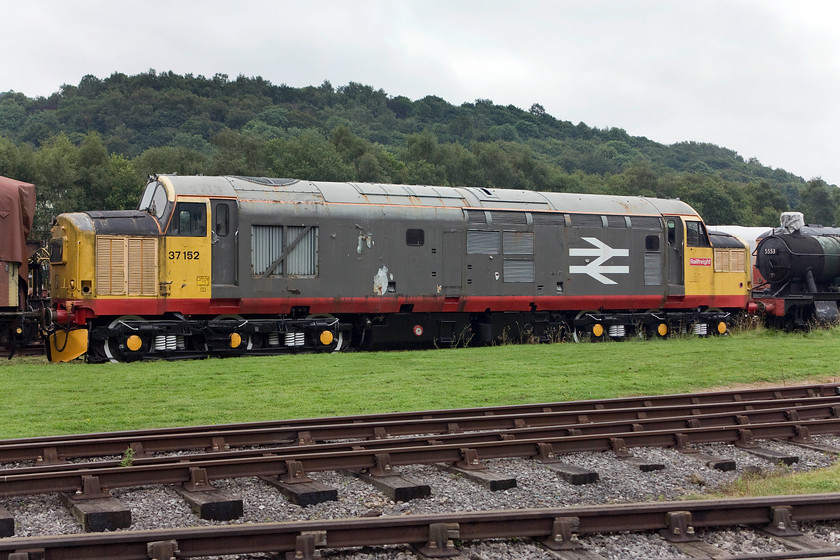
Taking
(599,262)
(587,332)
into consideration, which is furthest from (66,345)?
(599,262)

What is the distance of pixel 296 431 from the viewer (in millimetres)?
10773

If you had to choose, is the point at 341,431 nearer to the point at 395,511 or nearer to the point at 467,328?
the point at 395,511

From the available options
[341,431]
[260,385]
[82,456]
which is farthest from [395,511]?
[260,385]

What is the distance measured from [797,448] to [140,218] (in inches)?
568

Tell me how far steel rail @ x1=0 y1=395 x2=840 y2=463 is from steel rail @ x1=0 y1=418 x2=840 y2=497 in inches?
39.2

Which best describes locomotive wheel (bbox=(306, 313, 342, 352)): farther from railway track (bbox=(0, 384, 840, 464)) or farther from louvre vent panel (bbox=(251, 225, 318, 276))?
railway track (bbox=(0, 384, 840, 464))

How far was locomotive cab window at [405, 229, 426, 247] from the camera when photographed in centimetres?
2197

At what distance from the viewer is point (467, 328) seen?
23.3 meters

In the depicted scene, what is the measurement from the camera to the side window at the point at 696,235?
2598 cm

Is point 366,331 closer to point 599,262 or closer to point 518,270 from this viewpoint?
point 518,270

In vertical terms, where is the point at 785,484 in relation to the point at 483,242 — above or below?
below

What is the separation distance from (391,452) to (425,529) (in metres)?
2.82

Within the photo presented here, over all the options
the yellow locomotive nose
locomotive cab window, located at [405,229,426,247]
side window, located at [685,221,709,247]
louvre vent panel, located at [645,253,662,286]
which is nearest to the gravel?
the yellow locomotive nose

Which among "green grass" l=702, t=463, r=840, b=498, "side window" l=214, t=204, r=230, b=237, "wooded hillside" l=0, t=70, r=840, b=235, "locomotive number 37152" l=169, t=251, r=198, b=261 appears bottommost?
"green grass" l=702, t=463, r=840, b=498
